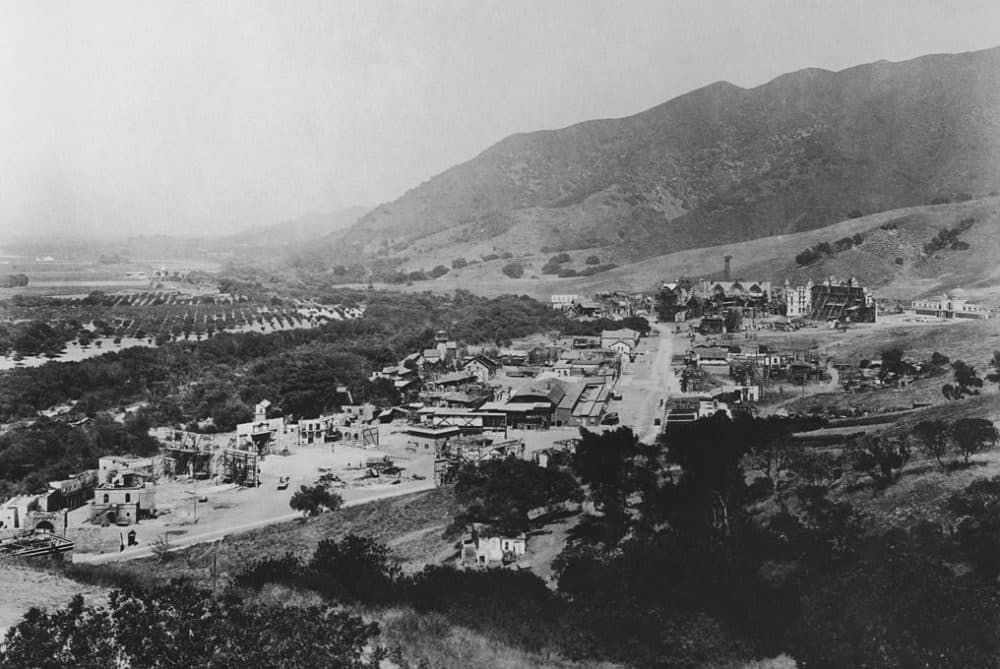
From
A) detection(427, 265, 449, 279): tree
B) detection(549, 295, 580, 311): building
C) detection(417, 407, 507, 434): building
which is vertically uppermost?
detection(427, 265, 449, 279): tree

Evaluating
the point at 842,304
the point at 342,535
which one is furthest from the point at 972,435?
the point at 842,304

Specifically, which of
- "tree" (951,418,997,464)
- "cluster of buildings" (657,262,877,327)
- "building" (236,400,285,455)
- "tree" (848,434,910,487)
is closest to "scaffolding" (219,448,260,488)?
"building" (236,400,285,455)

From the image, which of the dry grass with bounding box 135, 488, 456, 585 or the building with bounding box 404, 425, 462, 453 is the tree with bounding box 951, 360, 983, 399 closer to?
the building with bounding box 404, 425, 462, 453

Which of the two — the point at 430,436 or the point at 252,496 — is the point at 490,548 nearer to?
the point at 430,436

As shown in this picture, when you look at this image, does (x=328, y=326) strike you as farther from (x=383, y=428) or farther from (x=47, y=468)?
(x=47, y=468)

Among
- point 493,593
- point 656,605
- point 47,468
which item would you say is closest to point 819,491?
point 656,605

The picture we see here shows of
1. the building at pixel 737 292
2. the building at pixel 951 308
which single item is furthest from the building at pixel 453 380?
the building at pixel 737 292
